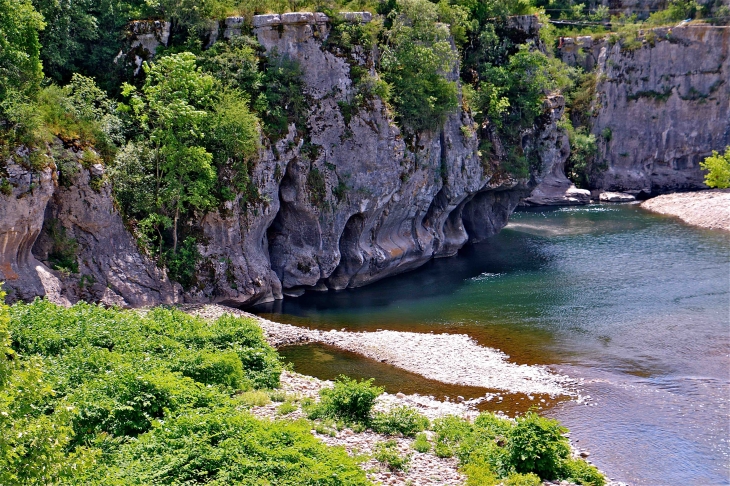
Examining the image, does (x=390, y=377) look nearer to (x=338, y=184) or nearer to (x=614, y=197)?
(x=338, y=184)

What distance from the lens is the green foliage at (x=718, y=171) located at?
78.9m

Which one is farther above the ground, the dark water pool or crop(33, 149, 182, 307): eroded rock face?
crop(33, 149, 182, 307): eroded rock face

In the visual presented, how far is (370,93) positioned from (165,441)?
31.9 m

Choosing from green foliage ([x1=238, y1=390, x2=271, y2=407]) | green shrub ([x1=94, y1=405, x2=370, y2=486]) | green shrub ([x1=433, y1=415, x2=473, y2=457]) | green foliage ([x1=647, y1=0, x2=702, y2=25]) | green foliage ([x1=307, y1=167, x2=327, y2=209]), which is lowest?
green shrub ([x1=433, y1=415, x2=473, y2=457])

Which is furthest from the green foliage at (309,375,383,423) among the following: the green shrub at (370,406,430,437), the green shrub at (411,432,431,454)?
the green shrub at (411,432,431,454)

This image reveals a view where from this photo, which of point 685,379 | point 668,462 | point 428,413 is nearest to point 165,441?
point 428,413

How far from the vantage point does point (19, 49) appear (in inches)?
1328

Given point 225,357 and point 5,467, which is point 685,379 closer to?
point 225,357

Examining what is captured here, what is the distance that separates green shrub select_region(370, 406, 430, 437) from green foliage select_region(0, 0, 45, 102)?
22912mm

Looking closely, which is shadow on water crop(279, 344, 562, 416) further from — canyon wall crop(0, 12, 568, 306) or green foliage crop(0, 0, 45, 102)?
green foliage crop(0, 0, 45, 102)

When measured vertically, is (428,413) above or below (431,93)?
below

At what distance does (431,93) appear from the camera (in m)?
48.7

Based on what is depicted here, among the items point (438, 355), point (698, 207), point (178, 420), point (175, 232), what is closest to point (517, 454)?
point (178, 420)

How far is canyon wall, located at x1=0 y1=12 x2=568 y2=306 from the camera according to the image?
34.1 m
